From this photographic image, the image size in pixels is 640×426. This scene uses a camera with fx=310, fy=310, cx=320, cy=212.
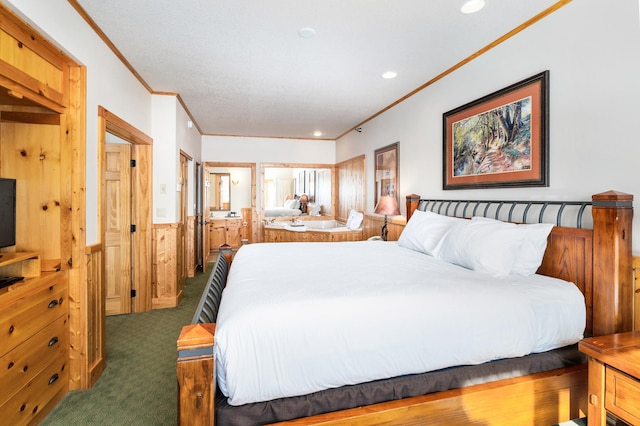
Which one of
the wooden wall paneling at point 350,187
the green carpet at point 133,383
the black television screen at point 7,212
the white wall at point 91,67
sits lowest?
the green carpet at point 133,383

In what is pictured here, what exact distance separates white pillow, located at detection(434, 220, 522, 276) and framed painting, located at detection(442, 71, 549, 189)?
1.71 feet

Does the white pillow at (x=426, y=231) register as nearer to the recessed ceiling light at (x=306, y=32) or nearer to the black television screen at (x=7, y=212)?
the recessed ceiling light at (x=306, y=32)

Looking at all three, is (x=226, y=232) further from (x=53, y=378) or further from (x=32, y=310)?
(x=32, y=310)

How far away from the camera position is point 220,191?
9.97 m

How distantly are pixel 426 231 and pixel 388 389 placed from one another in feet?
5.53

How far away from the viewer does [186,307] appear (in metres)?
3.97

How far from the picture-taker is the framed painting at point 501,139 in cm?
222

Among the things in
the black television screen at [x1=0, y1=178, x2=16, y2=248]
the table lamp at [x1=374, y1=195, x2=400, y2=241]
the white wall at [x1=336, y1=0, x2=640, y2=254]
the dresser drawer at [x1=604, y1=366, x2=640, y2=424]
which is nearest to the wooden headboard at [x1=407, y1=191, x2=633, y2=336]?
the white wall at [x1=336, y1=0, x2=640, y2=254]

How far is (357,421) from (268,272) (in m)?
0.98

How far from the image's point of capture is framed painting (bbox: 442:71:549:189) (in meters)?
2.22

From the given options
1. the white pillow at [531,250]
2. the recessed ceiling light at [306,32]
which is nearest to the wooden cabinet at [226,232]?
the recessed ceiling light at [306,32]

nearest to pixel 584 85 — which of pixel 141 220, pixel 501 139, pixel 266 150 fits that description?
pixel 501 139

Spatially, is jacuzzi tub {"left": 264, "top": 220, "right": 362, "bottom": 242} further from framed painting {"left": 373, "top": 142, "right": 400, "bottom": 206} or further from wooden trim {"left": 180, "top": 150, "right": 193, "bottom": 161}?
wooden trim {"left": 180, "top": 150, "right": 193, "bottom": 161}

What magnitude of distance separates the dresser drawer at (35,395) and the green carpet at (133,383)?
0.41 ft
